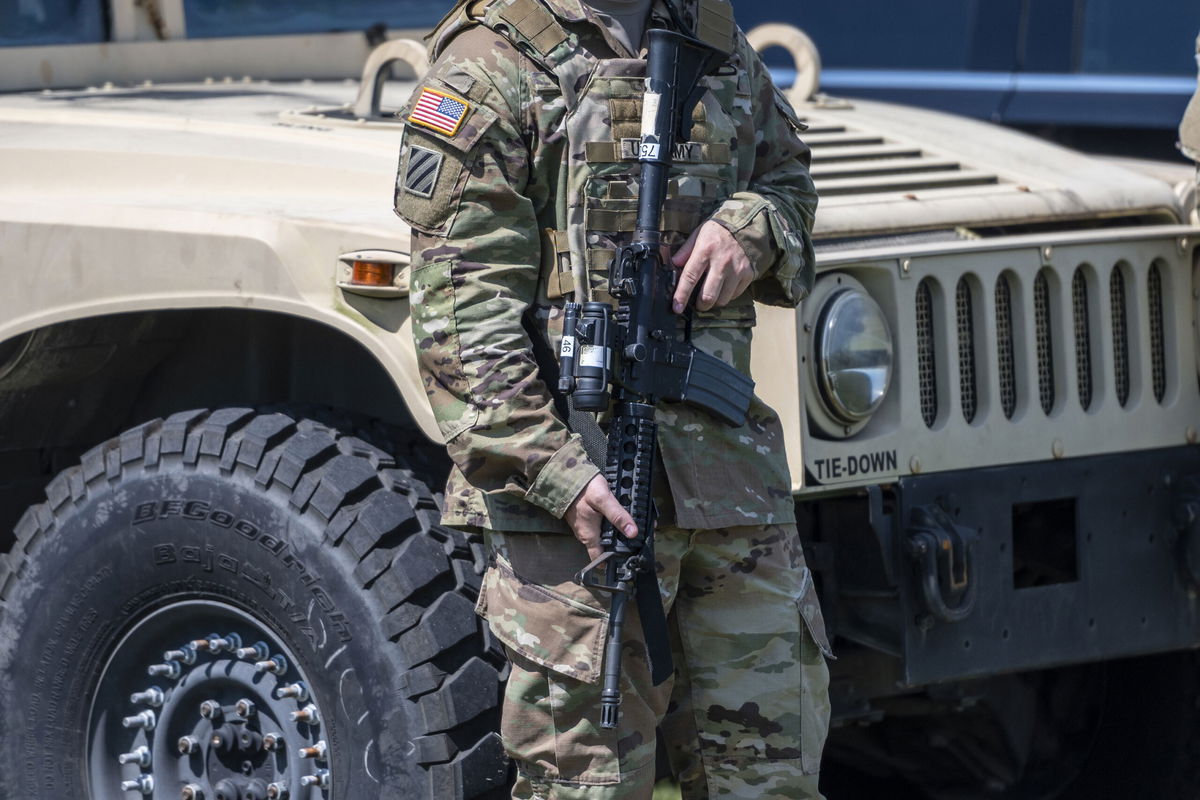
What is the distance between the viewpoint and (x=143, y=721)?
3.01 meters

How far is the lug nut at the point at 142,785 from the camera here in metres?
3.01

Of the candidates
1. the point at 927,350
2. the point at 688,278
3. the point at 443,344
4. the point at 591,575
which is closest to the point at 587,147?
the point at 688,278

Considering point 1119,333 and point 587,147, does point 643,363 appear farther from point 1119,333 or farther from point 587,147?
point 1119,333

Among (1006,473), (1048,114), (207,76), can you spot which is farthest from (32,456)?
(1048,114)

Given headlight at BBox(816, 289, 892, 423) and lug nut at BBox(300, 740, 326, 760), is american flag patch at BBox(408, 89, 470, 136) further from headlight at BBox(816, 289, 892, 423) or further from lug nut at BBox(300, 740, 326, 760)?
lug nut at BBox(300, 740, 326, 760)

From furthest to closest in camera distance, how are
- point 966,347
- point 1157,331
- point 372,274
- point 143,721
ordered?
point 1157,331 → point 966,347 → point 143,721 → point 372,274

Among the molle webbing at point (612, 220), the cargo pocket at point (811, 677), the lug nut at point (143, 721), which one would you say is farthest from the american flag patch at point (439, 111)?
the lug nut at point (143, 721)

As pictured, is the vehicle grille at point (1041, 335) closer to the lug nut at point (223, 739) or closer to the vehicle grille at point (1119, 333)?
the vehicle grille at point (1119, 333)

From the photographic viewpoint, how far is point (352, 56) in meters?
4.44

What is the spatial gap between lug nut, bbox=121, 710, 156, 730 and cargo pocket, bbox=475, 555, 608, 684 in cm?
75

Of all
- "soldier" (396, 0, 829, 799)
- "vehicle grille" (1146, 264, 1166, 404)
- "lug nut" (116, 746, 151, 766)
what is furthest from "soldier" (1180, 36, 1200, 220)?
"lug nut" (116, 746, 151, 766)

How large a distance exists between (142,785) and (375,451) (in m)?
0.65

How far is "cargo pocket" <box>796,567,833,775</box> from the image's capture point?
2596 millimetres

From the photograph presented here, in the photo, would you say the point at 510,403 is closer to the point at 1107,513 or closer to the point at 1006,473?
the point at 1006,473
